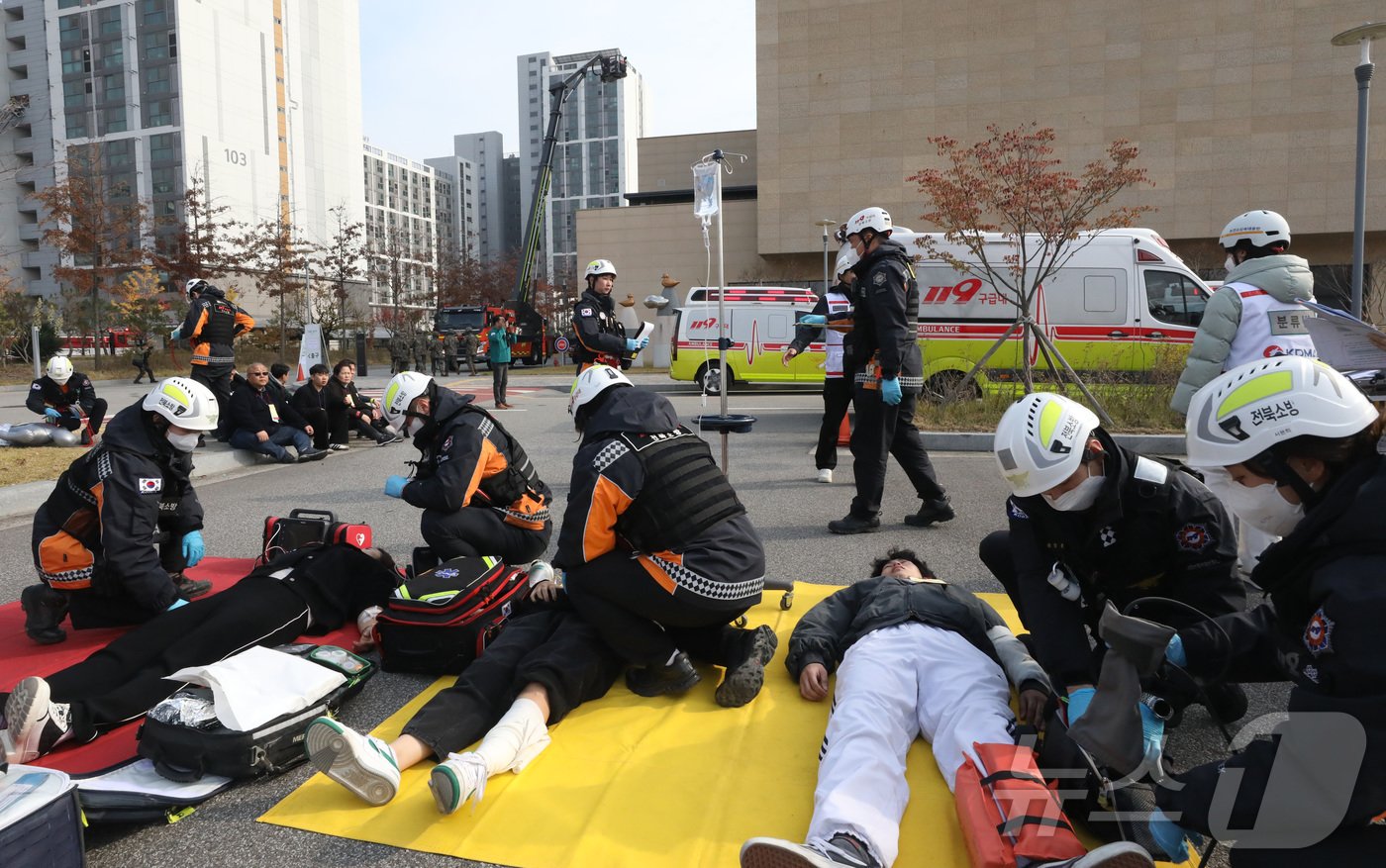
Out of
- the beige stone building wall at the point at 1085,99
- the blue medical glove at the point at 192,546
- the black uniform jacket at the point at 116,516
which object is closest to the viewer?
the black uniform jacket at the point at 116,516

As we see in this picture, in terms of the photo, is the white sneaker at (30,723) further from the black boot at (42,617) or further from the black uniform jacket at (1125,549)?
the black uniform jacket at (1125,549)

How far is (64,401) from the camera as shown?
10828 mm

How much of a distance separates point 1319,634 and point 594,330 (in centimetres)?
650

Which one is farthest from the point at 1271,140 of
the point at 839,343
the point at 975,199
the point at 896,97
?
the point at 839,343

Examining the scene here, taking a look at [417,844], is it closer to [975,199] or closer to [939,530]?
[939,530]

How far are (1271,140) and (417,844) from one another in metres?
41.0

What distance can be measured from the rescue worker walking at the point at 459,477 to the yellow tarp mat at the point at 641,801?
1.53 meters

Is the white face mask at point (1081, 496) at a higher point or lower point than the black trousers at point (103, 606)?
higher

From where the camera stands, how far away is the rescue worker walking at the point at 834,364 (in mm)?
7414

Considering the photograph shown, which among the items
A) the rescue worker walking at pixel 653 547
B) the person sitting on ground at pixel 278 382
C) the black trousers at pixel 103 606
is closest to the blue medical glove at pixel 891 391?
the rescue worker walking at pixel 653 547

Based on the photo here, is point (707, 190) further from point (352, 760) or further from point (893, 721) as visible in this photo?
point (352, 760)

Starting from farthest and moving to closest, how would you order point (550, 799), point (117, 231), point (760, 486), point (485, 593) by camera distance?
point (117, 231) < point (760, 486) < point (485, 593) < point (550, 799)

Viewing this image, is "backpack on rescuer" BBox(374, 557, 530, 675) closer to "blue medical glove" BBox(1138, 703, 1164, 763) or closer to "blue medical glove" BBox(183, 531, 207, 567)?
"blue medical glove" BBox(183, 531, 207, 567)

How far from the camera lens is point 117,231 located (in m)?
25.7
